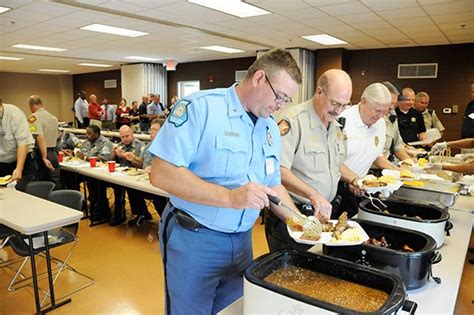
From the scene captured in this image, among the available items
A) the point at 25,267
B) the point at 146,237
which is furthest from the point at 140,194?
the point at 25,267

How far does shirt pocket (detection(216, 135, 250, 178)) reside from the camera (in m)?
1.21

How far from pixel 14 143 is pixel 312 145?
2.68m

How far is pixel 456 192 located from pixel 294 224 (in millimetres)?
1115

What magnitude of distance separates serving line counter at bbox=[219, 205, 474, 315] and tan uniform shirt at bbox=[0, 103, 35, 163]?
9.17 ft

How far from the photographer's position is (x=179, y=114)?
1.19m

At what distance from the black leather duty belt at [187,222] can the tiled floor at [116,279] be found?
1.41m

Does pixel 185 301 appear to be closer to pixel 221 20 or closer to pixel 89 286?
pixel 89 286

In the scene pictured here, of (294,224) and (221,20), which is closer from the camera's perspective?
(294,224)

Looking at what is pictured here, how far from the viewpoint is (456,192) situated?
75.9 inches

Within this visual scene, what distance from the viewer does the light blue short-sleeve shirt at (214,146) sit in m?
1.16

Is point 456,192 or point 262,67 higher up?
point 262,67

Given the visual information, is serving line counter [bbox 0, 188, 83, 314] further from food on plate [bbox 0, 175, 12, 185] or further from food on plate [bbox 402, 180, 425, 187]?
food on plate [bbox 402, 180, 425, 187]

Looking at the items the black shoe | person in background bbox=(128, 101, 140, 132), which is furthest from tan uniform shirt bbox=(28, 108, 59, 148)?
person in background bbox=(128, 101, 140, 132)

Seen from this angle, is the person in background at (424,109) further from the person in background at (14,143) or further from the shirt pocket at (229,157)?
the person in background at (14,143)
